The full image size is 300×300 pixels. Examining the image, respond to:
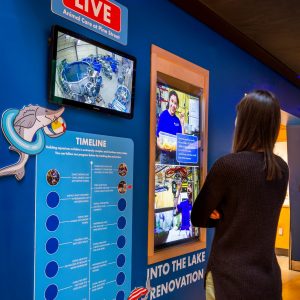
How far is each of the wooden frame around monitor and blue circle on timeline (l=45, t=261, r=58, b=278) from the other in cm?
75

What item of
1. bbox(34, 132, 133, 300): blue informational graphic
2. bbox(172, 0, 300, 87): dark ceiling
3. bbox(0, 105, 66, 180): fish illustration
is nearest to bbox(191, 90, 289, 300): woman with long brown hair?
bbox(34, 132, 133, 300): blue informational graphic

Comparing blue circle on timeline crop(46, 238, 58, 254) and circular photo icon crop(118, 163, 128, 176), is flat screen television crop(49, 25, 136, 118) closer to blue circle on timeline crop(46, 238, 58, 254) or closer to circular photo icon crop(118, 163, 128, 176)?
circular photo icon crop(118, 163, 128, 176)

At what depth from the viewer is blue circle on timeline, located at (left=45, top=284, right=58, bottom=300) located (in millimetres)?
1790

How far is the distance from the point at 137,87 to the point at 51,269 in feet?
3.73

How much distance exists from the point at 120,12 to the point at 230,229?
1.35m

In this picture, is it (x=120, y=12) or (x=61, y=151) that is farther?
(x=120, y=12)

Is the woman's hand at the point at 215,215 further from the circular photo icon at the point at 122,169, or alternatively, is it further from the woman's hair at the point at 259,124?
the circular photo icon at the point at 122,169

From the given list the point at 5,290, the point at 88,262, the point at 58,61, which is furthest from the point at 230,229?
the point at 58,61

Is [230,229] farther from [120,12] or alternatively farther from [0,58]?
[120,12]

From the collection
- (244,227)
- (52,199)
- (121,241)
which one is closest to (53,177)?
(52,199)

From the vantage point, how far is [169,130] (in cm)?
263

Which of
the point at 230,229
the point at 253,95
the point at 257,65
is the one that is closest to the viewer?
the point at 230,229

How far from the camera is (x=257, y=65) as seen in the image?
4.06m

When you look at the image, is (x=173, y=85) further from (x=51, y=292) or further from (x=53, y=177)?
(x=51, y=292)
